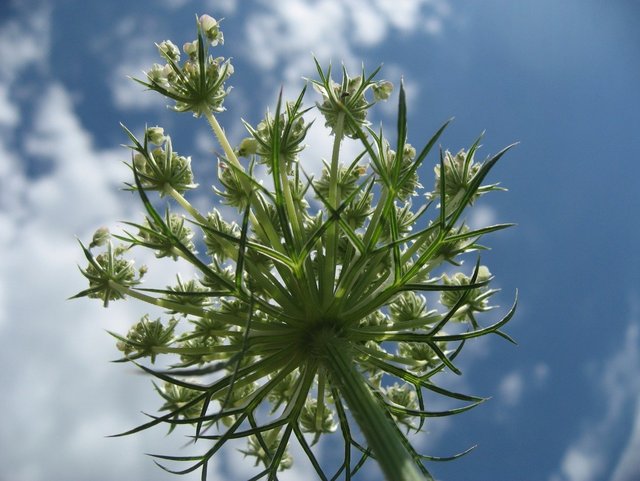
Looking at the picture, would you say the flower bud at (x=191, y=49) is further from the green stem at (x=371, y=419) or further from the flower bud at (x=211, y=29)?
the green stem at (x=371, y=419)

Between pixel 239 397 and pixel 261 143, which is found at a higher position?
pixel 261 143

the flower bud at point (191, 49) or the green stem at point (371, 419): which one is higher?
the flower bud at point (191, 49)

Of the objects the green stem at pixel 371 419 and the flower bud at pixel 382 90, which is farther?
the flower bud at pixel 382 90

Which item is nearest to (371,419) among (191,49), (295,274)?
(295,274)

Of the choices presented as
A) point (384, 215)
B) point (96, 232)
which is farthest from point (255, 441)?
point (384, 215)

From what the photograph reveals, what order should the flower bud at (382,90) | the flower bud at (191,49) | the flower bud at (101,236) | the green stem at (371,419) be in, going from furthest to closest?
the flower bud at (382,90), the flower bud at (191,49), the flower bud at (101,236), the green stem at (371,419)

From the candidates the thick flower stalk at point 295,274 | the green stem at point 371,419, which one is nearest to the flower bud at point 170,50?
the thick flower stalk at point 295,274

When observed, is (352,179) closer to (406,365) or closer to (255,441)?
(406,365)

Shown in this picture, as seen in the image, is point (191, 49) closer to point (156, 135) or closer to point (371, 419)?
point (156, 135)
